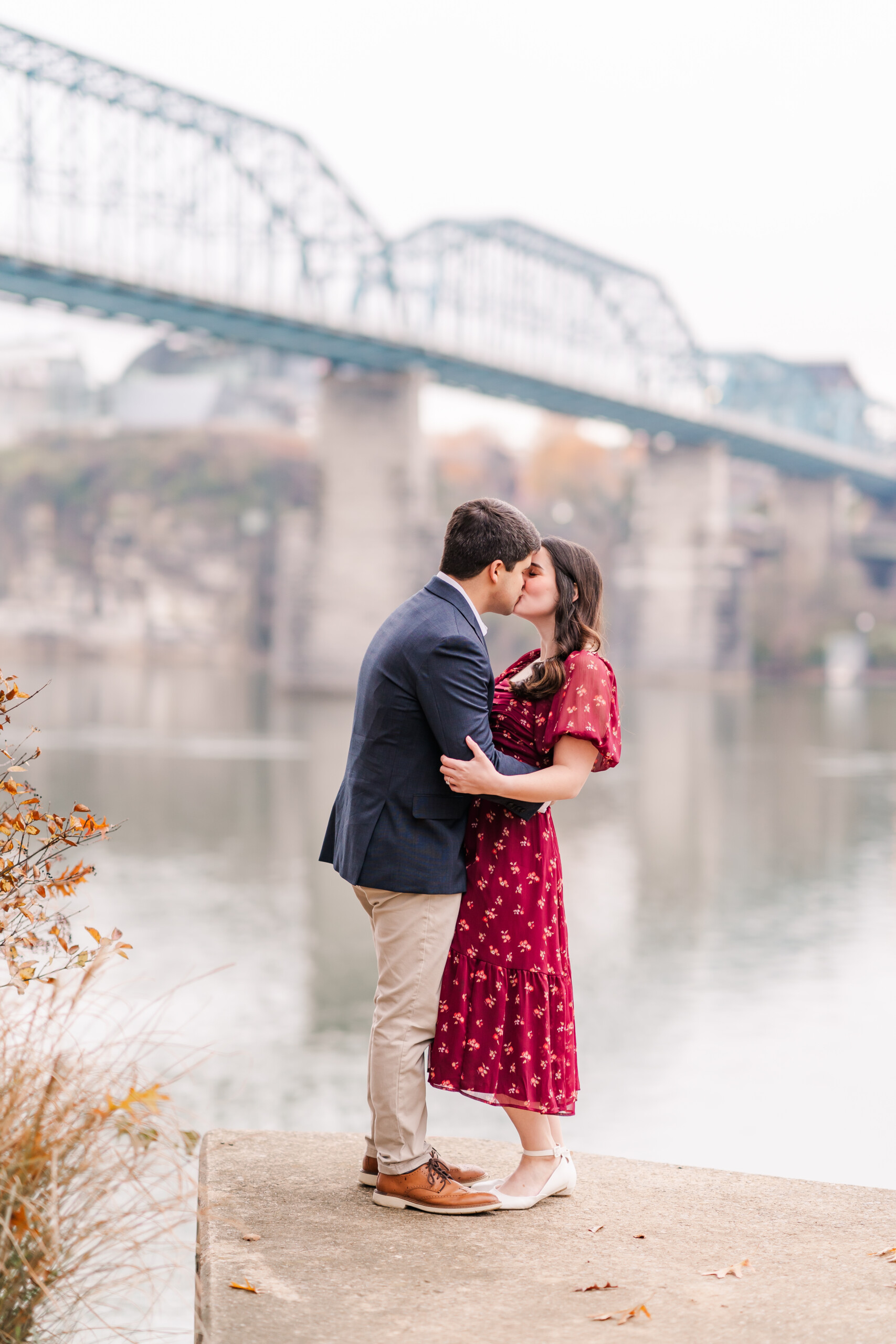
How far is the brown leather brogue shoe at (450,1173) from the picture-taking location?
3.92 m

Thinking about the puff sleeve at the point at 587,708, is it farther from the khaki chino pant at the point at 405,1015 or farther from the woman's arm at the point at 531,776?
the khaki chino pant at the point at 405,1015

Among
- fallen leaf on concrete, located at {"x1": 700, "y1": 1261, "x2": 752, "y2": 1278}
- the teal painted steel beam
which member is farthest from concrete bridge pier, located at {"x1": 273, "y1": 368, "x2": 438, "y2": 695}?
fallen leaf on concrete, located at {"x1": 700, "y1": 1261, "x2": 752, "y2": 1278}

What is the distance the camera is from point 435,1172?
12.4 ft

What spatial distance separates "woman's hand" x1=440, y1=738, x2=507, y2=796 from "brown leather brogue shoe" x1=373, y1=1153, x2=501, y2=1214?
0.98 metres

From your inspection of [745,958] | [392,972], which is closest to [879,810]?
[745,958]

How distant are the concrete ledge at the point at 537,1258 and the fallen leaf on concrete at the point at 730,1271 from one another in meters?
0.02

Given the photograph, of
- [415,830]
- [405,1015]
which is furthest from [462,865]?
[405,1015]

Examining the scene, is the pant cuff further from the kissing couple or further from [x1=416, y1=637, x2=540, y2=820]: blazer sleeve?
[x1=416, y1=637, x2=540, y2=820]: blazer sleeve

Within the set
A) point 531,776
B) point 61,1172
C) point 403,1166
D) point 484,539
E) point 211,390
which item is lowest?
point 403,1166

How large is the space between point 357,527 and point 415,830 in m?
46.8

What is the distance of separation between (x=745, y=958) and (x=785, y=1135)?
404 cm

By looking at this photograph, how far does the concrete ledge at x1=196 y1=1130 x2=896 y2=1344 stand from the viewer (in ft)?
9.96

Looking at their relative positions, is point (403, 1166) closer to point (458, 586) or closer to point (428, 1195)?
point (428, 1195)

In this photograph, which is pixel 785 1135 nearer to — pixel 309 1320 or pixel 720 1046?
pixel 720 1046
